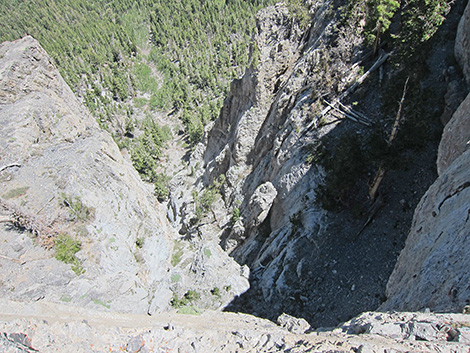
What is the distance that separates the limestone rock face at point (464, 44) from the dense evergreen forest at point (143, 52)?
201ft

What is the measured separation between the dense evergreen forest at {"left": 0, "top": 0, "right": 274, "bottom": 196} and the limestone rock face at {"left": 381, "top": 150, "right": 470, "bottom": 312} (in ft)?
220

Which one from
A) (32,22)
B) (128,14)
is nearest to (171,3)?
(128,14)

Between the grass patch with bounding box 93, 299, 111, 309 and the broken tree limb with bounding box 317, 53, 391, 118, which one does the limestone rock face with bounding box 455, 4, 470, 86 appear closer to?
the broken tree limb with bounding box 317, 53, 391, 118

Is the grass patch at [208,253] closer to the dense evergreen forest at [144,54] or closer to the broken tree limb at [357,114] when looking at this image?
the broken tree limb at [357,114]

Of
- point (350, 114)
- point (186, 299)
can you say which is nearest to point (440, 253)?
point (186, 299)

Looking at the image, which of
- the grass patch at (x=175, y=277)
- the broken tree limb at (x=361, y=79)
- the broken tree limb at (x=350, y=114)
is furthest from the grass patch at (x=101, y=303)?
the broken tree limb at (x=350, y=114)

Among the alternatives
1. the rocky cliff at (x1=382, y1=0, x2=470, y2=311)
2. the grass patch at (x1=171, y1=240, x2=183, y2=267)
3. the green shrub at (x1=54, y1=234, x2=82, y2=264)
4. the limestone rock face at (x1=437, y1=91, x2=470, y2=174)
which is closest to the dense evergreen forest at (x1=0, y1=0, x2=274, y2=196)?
the grass patch at (x1=171, y1=240, x2=183, y2=267)

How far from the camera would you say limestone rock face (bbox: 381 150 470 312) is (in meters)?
7.05

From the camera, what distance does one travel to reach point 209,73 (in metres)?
109

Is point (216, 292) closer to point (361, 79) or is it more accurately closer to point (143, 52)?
point (361, 79)

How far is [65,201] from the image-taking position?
72.1 ft

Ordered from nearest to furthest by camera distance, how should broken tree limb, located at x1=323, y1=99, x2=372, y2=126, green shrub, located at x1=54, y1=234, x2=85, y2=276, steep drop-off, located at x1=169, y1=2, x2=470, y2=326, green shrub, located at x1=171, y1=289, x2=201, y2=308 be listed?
steep drop-off, located at x1=169, y1=2, x2=470, y2=326
green shrub, located at x1=171, y1=289, x2=201, y2=308
green shrub, located at x1=54, y1=234, x2=85, y2=276
broken tree limb, located at x1=323, y1=99, x2=372, y2=126

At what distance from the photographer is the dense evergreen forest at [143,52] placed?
100 m

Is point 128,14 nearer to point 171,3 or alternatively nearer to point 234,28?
point 171,3
